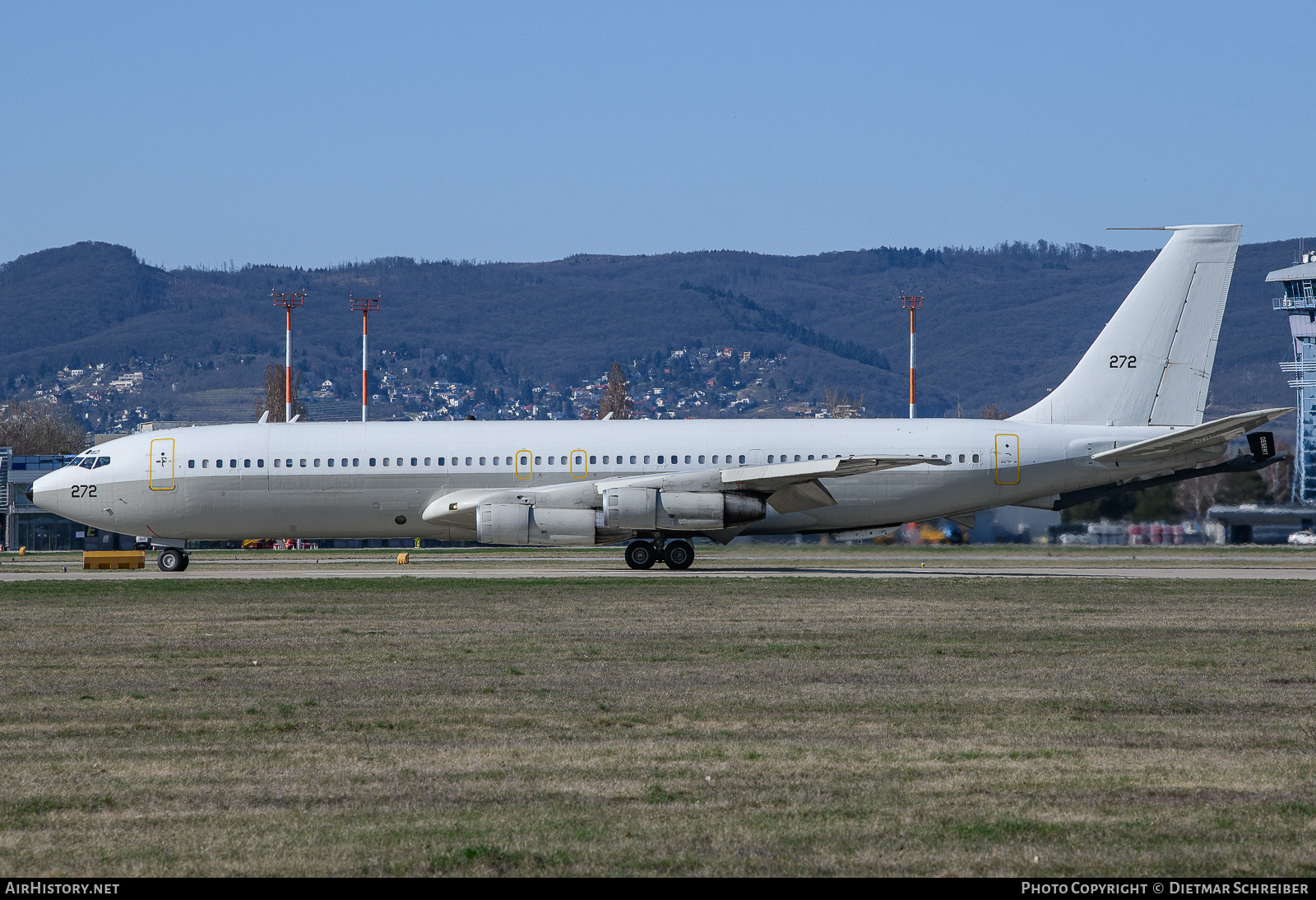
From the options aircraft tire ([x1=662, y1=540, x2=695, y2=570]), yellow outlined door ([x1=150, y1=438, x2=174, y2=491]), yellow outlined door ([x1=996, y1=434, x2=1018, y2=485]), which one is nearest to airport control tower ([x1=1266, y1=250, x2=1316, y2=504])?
yellow outlined door ([x1=996, y1=434, x2=1018, y2=485])

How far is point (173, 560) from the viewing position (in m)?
37.6

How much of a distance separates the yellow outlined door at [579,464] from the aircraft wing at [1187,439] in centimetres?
1331

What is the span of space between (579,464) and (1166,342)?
1590 centimetres

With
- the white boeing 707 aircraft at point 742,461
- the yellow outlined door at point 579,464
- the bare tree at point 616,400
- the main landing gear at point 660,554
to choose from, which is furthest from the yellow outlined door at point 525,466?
the bare tree at point 616,400

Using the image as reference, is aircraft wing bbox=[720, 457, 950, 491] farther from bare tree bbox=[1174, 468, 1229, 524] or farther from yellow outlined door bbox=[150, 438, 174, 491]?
bare tree bbox=[1174, 468, 1229, 524]

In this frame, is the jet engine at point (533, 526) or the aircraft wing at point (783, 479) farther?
the jet engine at point (533, 526)

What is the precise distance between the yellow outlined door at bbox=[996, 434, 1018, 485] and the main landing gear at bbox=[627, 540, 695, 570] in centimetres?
839

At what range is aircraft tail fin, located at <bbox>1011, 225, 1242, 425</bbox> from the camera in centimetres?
3559

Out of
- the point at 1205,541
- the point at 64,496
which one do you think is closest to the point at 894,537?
the point at 1205,541

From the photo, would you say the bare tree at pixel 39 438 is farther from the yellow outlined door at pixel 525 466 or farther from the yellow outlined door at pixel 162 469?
the yellow outlined door at pixel 525 466

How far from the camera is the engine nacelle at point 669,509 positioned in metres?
33.8

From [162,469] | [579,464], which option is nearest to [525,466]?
[579,464]

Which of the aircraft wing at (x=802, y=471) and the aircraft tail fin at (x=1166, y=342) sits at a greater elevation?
the aircraft tail fin at (x=1166, y=342)
